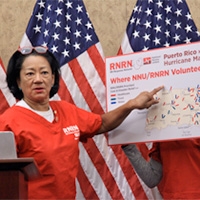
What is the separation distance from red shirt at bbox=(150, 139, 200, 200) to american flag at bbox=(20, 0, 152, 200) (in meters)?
0.45

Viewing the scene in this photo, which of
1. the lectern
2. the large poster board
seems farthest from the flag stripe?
the lectern

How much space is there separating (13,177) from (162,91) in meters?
1.17

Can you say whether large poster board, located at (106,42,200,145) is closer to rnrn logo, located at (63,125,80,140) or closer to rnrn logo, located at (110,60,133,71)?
rnrn logo, located at (110,60,133,71)

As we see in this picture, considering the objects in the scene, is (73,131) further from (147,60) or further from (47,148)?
(147,60)

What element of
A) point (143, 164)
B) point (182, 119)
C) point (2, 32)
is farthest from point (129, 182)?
point (2, 32)

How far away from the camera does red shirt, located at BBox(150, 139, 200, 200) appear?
2947mm

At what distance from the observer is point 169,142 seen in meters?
3.02

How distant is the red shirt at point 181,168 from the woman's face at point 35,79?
29.0 inches

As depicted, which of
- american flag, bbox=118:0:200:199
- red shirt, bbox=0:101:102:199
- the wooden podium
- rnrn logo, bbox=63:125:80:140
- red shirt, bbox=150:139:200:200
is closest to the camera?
the wooden podium

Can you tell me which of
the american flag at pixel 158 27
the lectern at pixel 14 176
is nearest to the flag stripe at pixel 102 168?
the american flag at pixel 158 27

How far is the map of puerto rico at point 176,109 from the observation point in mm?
2838

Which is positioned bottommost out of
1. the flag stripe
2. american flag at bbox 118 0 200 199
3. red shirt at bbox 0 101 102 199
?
the flag stripe

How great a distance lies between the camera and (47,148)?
8.67 ft

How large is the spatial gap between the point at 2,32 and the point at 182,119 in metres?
1.59
